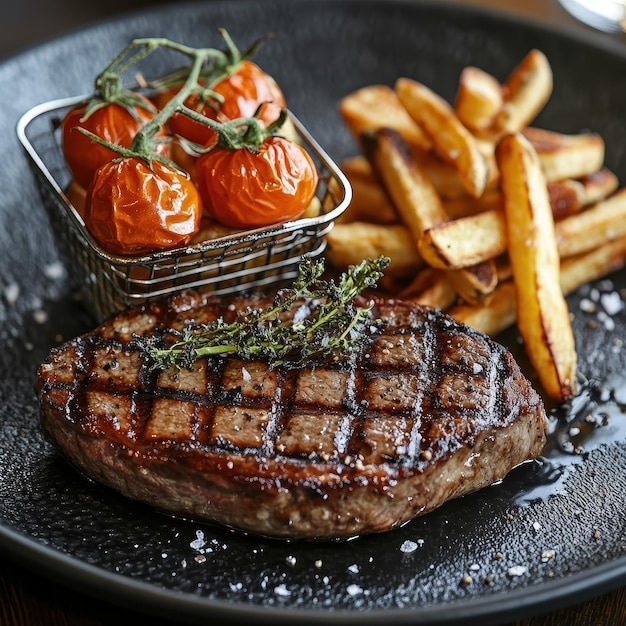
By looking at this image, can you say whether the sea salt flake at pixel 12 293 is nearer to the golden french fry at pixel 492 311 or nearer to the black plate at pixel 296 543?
the black plate at pixel 296 543

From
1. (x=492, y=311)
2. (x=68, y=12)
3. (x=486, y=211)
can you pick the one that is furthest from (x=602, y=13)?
(x=68, y=12)

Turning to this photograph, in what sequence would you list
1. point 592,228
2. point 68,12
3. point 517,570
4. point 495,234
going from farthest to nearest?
Result: point 68,12, point 592,228, point 495,234, point 517,570

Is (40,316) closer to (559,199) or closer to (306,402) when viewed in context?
(306,402)

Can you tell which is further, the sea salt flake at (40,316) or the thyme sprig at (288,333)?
the sea salt flake at (40,316)

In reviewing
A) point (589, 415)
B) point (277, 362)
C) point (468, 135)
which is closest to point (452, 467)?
point (277, 362)

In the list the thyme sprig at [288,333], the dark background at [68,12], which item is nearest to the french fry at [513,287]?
the thyme sprig at [288,333]

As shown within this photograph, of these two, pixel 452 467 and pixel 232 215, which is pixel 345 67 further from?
pixel 452 467
